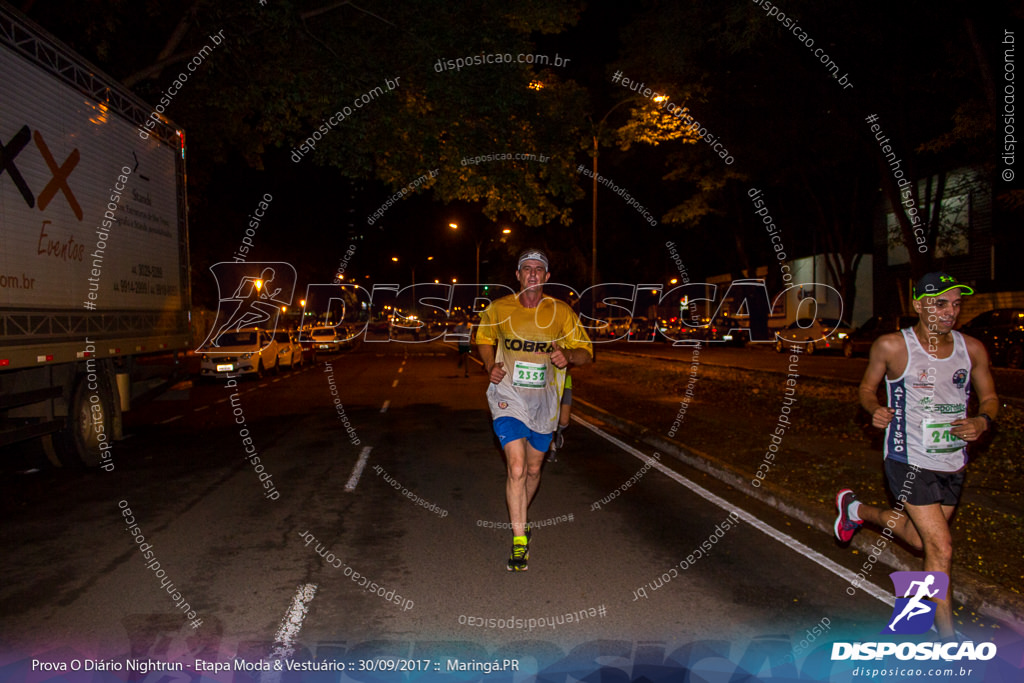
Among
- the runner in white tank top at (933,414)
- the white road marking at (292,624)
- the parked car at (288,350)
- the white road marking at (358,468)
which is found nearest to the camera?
the white road marking at (292,624)

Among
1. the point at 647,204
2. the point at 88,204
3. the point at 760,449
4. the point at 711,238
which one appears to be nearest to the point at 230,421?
the point at 88,204

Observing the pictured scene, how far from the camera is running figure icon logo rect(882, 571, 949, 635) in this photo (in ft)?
14.3

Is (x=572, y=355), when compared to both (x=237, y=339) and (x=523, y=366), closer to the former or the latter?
(x=523, y=366)

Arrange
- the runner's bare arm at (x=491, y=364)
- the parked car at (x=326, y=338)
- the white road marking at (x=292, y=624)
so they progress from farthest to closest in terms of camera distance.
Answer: the parked car at (x=326, y=338)
the runner's bare arm at (x=491, y=364)
the white road marking at (x=292, y=624)

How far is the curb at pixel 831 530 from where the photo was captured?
4809 millimetres

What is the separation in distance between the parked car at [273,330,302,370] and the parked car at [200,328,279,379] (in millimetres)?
1381

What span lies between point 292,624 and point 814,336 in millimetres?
36624

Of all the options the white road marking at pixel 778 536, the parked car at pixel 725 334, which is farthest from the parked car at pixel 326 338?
the white road marking at pixel 778 536

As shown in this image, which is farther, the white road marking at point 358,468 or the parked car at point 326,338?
the parked car at point 326,338

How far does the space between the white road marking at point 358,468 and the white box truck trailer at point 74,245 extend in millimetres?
3302

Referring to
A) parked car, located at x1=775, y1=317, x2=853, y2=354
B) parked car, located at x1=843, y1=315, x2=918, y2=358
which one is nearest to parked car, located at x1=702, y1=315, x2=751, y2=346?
parked car, located at x1=775, y1=317, x2=853, y2=354

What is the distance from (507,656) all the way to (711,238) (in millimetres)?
42451

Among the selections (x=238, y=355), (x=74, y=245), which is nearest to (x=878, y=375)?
(x=74, y=245)

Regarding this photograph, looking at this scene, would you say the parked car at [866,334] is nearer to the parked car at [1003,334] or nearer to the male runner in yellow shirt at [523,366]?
the parked car at [1003,334]
